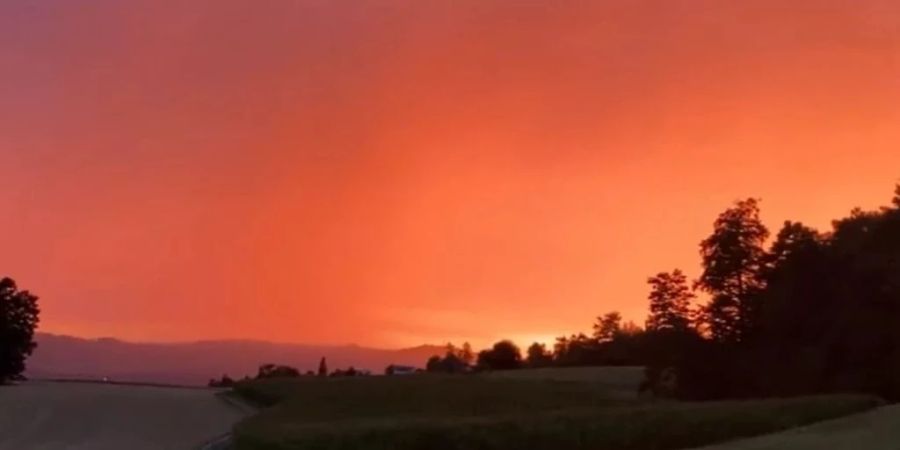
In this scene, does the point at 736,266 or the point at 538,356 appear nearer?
the point at 736,266

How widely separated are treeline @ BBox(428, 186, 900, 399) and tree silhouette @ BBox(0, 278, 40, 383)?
108 feet

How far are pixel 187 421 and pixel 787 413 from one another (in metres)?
20.6

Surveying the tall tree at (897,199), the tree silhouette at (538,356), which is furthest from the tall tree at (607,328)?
the tall tree at (897,199)

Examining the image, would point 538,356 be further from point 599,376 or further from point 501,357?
point 599,376

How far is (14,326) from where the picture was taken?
212ft

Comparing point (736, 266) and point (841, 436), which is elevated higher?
point (736, 266)

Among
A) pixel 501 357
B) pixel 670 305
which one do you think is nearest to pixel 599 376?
pixel 670 305

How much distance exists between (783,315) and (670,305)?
4.27 metres

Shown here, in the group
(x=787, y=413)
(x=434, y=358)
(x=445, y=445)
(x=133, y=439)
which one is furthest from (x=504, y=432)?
(x=434, y=358)

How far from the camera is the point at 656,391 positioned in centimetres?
Answer: 4631

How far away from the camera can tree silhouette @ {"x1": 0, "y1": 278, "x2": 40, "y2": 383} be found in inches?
2552

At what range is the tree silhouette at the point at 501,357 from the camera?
9731cm

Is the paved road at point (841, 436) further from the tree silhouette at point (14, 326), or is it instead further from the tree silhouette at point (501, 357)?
the tree silhouette at point (501, 357)

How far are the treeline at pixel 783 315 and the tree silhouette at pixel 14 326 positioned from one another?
33.1m
